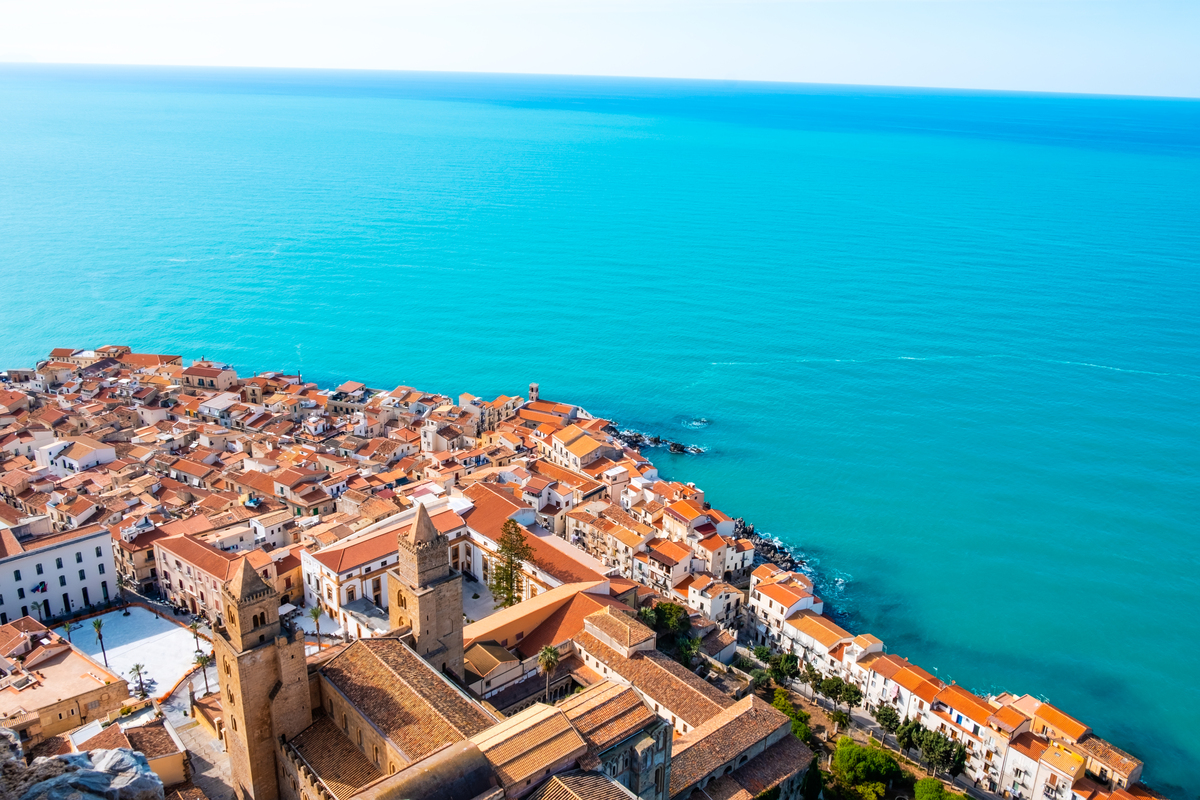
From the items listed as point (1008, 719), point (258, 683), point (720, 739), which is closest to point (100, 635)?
point (258, 683)

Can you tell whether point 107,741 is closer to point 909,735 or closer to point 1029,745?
point 909,735

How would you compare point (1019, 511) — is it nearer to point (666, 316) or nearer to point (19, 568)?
point (666, 316)

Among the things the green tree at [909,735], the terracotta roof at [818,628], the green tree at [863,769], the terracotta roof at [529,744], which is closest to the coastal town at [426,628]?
the terracotta roof at [529,744]

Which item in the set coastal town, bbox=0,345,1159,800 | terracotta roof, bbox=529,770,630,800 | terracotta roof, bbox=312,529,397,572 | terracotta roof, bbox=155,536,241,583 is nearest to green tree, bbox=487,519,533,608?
coastal town, bbox=0,345,1159,800

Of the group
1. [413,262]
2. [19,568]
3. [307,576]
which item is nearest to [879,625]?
[307,576]

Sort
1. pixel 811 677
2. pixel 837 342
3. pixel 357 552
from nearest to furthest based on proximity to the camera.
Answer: pixel 357 552
pixel 811 677
pixel 837 342

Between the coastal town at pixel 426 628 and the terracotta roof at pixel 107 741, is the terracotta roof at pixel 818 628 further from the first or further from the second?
the terracotta roof at pixel 107 741
